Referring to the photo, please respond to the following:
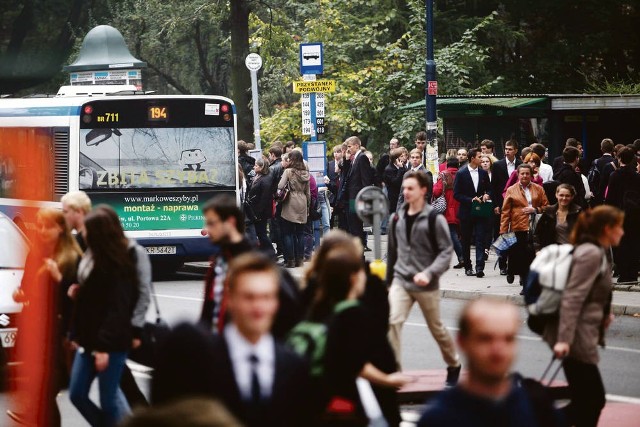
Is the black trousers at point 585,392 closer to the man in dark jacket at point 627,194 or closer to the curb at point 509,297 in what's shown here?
the curb at point 509,297

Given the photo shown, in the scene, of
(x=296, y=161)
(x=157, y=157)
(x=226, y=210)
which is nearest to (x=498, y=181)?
(x=296, y=161)

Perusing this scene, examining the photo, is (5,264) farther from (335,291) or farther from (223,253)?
(335,291)

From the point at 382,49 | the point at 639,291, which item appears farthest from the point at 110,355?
the point at 382,49

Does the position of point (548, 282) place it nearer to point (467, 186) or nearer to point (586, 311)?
point (586, 311)

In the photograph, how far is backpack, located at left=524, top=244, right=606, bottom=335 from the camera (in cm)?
771

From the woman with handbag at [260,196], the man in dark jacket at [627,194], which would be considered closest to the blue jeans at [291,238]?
the woman with handbag at [260,196]

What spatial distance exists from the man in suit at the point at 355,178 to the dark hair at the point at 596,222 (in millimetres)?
13212

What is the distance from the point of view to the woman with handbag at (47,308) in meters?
8.48

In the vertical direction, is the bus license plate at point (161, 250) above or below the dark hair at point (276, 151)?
below

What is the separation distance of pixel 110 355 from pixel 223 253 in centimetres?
106

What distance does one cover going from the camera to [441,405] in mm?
4211

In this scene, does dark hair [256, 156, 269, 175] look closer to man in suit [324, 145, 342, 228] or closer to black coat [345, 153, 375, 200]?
black coat [345, 153, 375, 200]

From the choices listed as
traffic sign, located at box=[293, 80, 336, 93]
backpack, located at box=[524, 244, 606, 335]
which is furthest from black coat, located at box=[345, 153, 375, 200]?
backpack, located at box=[524, 244, 606, 335]

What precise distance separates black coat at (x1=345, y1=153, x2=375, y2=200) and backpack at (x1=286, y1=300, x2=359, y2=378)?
15.2 m
